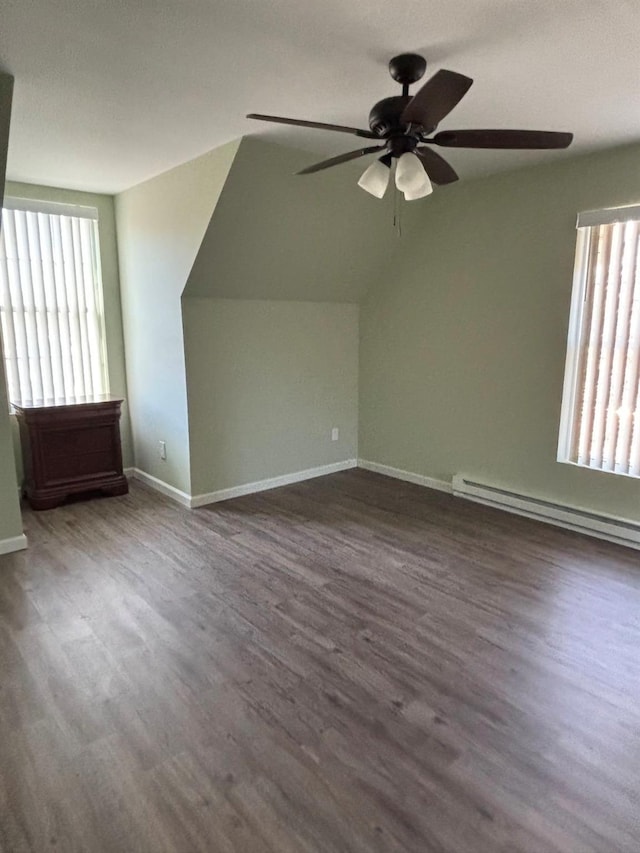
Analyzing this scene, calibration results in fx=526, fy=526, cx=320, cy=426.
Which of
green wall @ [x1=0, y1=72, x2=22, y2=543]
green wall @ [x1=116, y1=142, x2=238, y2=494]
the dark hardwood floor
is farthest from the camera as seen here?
green wall @ [x1=116, y1=142, x2=238, y2=494]

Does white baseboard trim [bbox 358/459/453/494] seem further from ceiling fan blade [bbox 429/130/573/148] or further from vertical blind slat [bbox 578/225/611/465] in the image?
ceiling fan blade [bbox 429/130/573/148]

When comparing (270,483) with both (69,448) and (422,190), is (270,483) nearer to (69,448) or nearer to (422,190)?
(69,448)

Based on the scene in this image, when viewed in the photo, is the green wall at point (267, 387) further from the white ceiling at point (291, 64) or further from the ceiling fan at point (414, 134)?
the ceiling fan at point (414, 134)

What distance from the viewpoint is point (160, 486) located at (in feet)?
14.5

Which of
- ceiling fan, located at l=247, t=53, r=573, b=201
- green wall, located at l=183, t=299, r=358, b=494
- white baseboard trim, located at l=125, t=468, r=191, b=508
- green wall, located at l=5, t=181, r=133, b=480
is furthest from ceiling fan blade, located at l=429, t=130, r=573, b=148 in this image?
green wall, located at l=5, t=181, r=133, b=480

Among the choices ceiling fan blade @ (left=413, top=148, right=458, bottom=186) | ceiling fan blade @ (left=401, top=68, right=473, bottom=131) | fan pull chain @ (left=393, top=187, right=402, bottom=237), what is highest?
fan pull chain @ (left=393, top=187, right=402, bottom=237)

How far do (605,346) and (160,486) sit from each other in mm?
3477

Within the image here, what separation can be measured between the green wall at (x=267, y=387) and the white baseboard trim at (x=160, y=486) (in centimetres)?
14

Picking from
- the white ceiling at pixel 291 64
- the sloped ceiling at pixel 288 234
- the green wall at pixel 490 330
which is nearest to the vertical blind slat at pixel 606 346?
the green wall at pixel 490 330

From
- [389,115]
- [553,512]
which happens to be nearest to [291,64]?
[389,115]

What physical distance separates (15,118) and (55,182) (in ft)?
4.51

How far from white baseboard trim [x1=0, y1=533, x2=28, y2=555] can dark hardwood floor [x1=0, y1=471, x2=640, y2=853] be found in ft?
0.25

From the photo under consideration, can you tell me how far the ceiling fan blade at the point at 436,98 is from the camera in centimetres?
159

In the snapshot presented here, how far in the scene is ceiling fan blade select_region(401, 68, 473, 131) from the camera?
1593 millimetres
